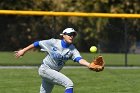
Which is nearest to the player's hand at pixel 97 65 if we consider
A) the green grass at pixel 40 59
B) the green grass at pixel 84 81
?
the green grass at pixel 84 81

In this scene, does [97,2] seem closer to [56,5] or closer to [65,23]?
[56,5]

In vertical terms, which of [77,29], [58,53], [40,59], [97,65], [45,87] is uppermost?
[58,53]

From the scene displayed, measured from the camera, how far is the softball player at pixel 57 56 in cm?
822

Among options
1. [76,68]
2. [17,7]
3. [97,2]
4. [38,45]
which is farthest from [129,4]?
[38,45]

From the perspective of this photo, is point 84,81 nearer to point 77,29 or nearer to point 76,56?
point 76,56

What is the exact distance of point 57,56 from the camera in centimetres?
831

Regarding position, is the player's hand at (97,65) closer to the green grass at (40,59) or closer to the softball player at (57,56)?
the softball player at (57,56)

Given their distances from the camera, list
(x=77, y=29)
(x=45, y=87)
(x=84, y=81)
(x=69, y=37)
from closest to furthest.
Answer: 1. (x=69, y=37)
2. (x=45, y=87)
3. (x=84, y=81)
4. (x=77, y=29)

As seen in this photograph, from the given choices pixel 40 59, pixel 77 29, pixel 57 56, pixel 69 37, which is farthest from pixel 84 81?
pixel 77 29

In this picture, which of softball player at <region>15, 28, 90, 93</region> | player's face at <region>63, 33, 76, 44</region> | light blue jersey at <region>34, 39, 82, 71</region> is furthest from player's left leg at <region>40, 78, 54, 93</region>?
player's face at <region>63, 33, 76, 44</region>

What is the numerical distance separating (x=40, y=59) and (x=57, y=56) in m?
10.4

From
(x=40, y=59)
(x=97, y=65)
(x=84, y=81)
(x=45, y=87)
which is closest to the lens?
(x=97, y=65)

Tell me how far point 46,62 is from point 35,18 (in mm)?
12141

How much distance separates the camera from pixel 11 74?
14.5 metres
